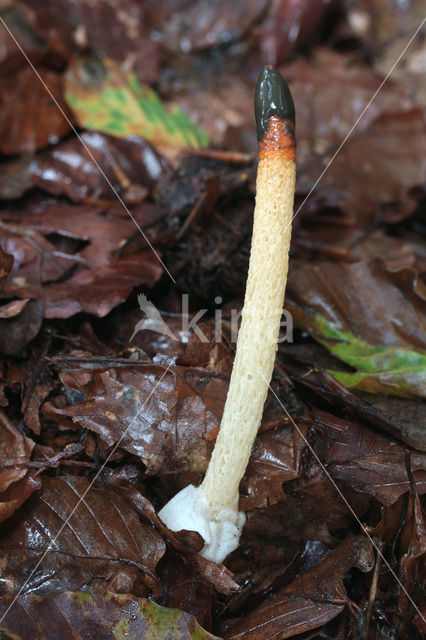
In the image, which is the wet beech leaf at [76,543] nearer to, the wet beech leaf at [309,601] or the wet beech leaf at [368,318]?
the wet beech leaf at [309,601]

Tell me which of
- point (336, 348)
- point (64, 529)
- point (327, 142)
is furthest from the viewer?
point (327, 142)

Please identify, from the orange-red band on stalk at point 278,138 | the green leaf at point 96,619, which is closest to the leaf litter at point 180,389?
the green leaf at point 96,619

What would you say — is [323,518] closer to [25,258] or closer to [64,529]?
[64,529]

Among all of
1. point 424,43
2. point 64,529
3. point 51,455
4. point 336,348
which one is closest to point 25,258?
point 51,455

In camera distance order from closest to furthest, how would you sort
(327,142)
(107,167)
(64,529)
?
(64,529)
(107,167)
(327,142)

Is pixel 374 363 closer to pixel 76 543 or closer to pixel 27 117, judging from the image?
pixel 76 543

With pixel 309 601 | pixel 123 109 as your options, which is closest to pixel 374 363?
pixel 309 601
